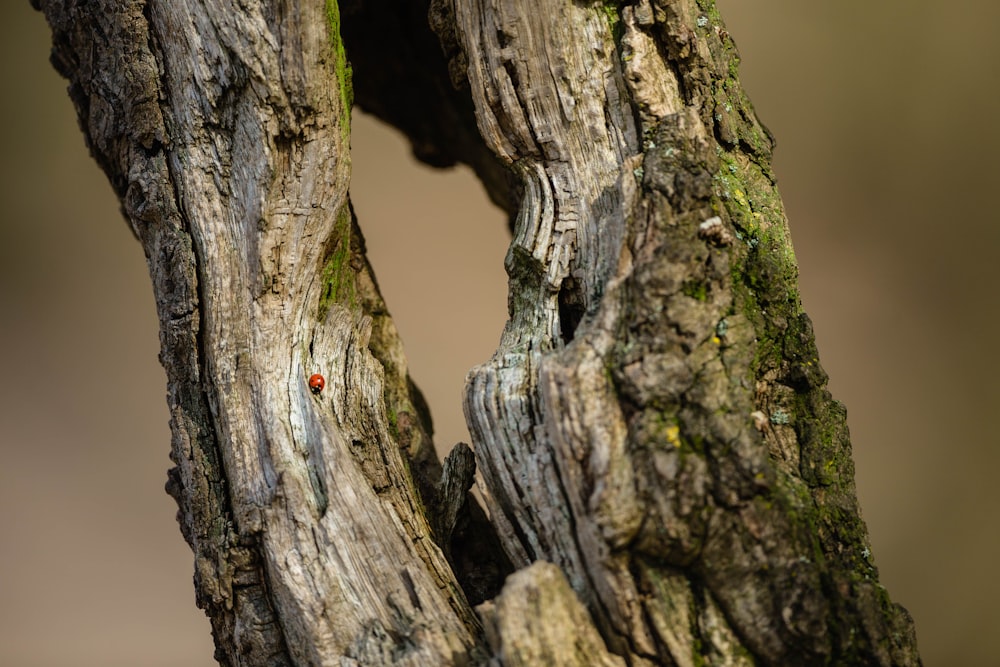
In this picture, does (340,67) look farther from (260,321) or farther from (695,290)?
(695,290)

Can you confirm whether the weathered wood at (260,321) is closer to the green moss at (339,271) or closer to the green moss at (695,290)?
the green moss at (339,271)

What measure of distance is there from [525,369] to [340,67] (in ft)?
3.50

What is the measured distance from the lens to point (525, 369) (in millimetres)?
2264

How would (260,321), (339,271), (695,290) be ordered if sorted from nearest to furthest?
(695,290) < (260,321) < (339,271)

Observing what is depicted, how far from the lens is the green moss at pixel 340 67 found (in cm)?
250

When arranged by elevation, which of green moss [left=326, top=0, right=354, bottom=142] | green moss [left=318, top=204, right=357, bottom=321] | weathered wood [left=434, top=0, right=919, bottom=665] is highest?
green moss [left=326, top=0, right=354, bottom=142]

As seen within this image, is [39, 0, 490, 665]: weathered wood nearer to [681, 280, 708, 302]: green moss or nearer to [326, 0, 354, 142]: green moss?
[326, 0, 354, 142]: green moss

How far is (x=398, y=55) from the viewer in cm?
375

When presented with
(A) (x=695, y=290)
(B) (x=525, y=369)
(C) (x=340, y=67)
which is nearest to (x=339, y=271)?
(C) (x=340, y=67)

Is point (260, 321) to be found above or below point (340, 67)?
below

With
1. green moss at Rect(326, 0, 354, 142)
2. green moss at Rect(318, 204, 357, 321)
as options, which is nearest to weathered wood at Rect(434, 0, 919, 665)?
green moss at Rect(326, 0, 354, 142)

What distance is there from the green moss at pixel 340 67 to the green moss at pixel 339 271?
10.3 inches

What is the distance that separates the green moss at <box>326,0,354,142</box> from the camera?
2.50 m

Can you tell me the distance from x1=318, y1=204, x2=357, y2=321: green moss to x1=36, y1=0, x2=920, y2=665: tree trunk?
0.04 ft
